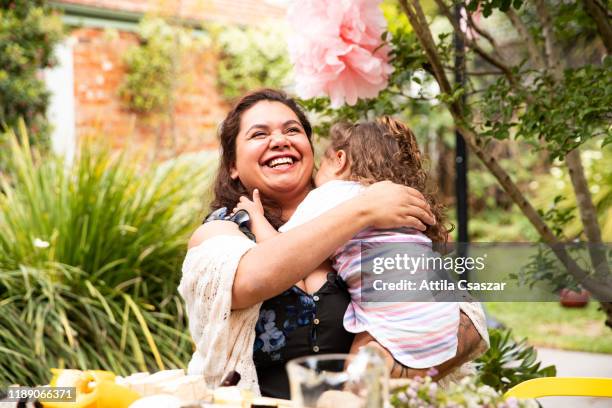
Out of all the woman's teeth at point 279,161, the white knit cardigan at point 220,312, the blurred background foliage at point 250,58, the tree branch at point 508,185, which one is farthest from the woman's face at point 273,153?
the blurred background foliage at point 250,58

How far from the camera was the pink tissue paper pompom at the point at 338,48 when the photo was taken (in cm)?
210

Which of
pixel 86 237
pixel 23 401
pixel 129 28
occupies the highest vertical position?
pixel 129 28

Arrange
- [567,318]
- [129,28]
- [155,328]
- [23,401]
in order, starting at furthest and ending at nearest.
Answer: [129,28] → [567,318] → [155,328] → [23,401]

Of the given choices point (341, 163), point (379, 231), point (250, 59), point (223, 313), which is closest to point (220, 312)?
point (223, 313)

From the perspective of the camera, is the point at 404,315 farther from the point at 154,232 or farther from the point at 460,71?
the point at 154,232

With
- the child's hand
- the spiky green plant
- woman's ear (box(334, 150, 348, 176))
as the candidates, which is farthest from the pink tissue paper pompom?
the spiky green plant

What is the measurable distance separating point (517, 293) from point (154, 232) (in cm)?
215

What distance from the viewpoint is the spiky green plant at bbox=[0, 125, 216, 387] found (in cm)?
334

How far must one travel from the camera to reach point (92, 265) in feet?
12.2

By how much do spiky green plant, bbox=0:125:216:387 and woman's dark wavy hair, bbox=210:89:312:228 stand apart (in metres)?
1.34

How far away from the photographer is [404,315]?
1651mm

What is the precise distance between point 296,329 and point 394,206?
424 millimetres

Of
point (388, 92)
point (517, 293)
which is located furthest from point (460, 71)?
point (517, 293)

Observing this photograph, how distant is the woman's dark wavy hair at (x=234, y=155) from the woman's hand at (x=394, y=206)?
1.50 feet
